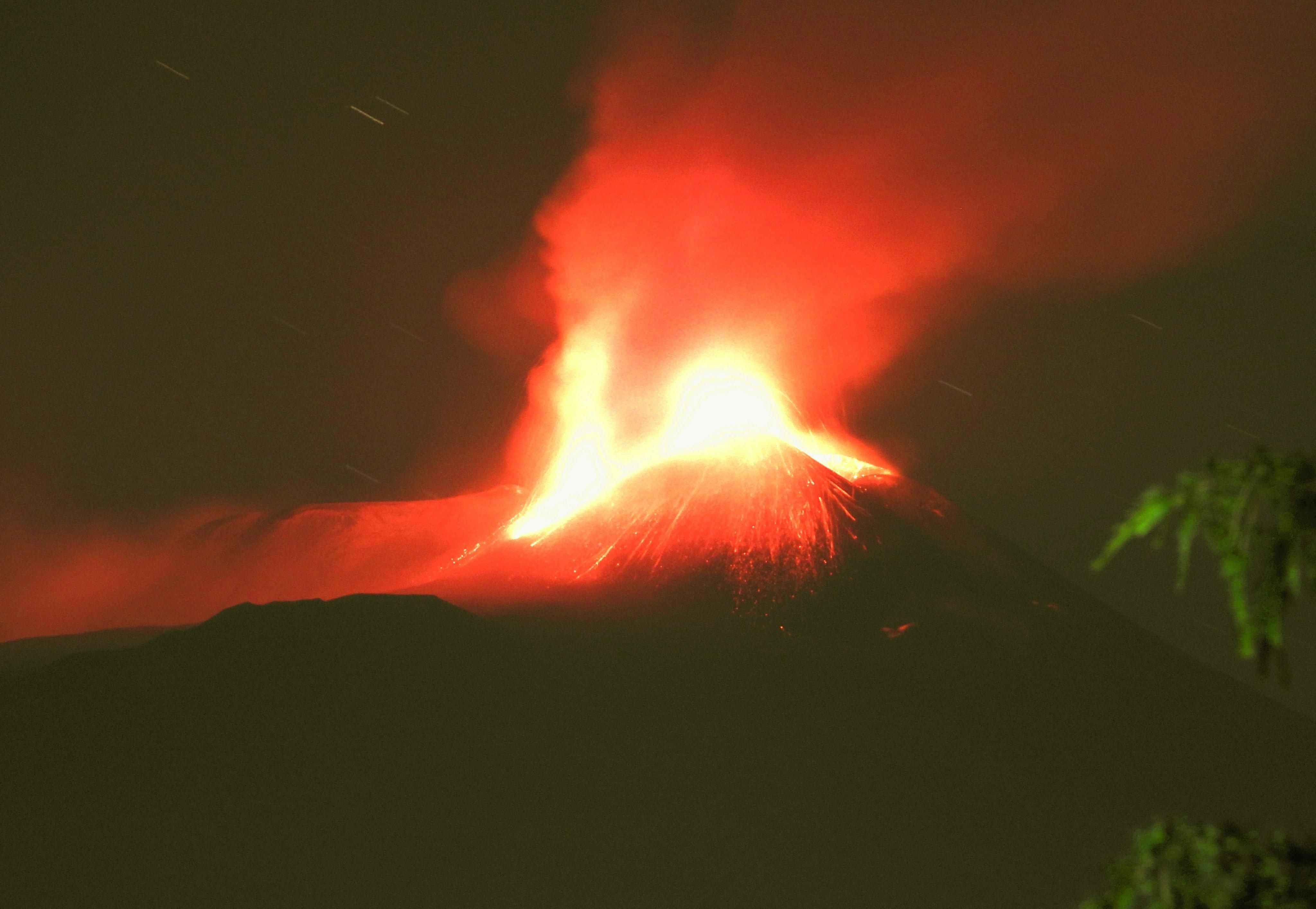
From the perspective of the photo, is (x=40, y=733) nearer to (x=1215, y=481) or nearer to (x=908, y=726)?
(x=908, y=726)

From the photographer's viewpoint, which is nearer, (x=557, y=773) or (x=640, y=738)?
(x=557, y=773)

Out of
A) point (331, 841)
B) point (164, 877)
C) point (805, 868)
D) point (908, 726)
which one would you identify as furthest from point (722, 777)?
point (164, 877)

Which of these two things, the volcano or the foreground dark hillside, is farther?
the volcano

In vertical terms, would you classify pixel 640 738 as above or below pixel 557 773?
above

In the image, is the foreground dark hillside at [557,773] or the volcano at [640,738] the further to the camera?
the volcano at [640,738]
